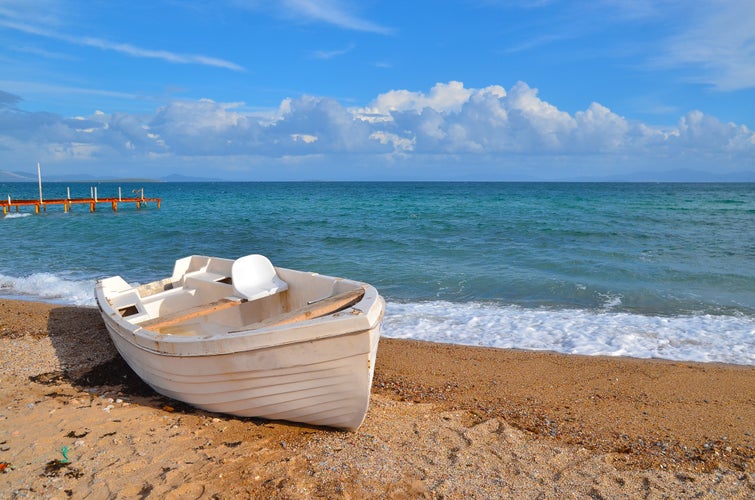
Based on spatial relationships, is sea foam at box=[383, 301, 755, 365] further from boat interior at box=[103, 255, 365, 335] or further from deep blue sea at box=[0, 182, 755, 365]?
boat interior at box=[103, 255, 365, 335]

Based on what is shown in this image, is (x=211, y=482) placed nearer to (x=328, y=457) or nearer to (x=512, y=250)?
(x=328, y=457)

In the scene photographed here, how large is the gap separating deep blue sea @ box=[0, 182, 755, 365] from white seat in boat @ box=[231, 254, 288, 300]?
2565mm

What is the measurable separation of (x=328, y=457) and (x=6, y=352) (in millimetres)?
5930

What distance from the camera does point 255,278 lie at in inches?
282

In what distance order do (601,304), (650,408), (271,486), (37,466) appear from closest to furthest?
1. (271,486)
2. (37,466)
3. (650,408)
4. (601,304)

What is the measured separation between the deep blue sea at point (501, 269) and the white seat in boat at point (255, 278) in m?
2.56

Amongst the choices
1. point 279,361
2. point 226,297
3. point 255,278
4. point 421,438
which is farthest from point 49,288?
point 421,438

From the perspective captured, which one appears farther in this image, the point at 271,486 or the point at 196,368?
the point at 196,368

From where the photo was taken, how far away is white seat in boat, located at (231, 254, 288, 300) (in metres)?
6.90

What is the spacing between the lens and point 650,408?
5539mm

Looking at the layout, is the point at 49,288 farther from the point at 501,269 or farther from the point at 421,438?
the point at 501,269

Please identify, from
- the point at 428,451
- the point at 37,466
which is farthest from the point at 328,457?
the point at 37,466

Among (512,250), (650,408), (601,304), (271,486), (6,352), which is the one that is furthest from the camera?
(512,250)

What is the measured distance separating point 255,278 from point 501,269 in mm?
8886
